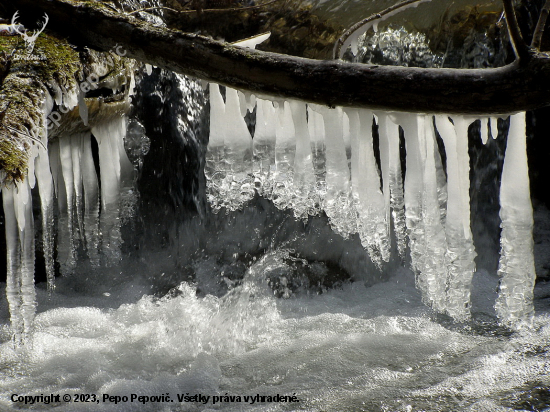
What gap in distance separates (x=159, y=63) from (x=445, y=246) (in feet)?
5.82

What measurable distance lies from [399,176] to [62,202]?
2860 millimetres

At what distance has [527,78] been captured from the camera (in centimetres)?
175

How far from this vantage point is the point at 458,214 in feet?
7.80

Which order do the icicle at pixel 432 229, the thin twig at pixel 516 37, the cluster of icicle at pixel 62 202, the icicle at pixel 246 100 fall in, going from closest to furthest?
the thin twig at pixel 516 37 < the icicle at pixel 432 229 < the icicle at pixel 246 100 < the cluster of icicle at pixel 62 202

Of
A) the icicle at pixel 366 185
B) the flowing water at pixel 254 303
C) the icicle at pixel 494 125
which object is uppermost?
the icicle at pixel 494 125

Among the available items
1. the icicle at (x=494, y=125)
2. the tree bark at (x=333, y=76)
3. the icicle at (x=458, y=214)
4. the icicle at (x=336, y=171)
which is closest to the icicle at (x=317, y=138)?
the icicle at (x=336, y=171)

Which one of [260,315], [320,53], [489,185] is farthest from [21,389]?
[489,185]

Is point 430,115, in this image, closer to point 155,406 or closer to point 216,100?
point 216,100

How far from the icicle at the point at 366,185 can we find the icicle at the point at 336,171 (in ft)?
0.25

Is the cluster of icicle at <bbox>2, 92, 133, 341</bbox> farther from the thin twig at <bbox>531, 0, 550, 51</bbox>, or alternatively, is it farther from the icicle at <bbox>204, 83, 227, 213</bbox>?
the thin twig at <bbox>531, 0, 550, 51</bbox>

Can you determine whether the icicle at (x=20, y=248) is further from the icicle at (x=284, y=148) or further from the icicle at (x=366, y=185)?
the icicle at (x=366, y=185)

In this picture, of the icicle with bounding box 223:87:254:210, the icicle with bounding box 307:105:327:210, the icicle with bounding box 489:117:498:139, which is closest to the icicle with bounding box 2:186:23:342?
the icicle with bounding box 223:87:254:210

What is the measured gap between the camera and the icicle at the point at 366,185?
2.30 meters

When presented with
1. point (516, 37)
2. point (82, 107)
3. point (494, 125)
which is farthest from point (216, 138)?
point (516, 37)
